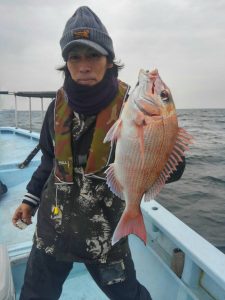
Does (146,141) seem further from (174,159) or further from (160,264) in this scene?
(160,264)

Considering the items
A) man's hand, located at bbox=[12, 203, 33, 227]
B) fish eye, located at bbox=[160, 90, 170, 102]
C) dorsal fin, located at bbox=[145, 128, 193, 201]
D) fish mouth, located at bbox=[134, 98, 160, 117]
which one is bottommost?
man's hand, located at bbox=[12, 203, 33, 227]

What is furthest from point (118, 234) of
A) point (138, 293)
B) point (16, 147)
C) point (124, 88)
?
point (16, 147)

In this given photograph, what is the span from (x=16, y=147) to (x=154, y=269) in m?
5.86

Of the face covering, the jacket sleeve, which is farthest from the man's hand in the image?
the face covering

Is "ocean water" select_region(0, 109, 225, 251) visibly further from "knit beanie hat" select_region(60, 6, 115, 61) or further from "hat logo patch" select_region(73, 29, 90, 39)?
"hat logo patch" select_region(73, 29, 90, 39)

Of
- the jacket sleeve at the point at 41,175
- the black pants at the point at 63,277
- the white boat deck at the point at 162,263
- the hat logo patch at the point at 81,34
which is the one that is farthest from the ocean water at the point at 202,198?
the hat logo patch at the point at 81,34

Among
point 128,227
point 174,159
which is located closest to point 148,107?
point 174,159

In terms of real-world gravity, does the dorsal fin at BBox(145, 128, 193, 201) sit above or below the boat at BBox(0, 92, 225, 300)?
above

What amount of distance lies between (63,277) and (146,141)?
4.03 feet

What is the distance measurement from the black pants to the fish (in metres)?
0.56

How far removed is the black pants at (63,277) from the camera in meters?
1.92

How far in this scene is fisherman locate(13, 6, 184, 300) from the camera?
179cm

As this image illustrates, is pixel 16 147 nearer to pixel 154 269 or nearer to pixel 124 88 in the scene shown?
pixel 154 269

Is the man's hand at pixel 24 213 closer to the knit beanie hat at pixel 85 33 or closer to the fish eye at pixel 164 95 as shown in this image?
the knit beanie hat at pixel 85 33
